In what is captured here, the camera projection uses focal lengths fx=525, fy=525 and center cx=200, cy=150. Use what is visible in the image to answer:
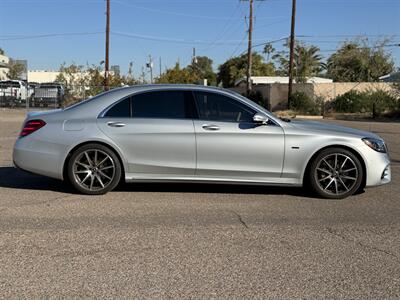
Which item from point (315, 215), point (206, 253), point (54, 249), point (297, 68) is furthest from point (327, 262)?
point (297, 68)

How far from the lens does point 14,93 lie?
37281 mm

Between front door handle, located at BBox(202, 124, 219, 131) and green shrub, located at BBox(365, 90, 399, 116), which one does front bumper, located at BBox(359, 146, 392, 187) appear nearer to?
front door handle, located at BBox(202, 124, 219, 131)

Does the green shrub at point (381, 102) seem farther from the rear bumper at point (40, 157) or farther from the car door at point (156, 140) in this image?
the rear bumper at point (40, 157)

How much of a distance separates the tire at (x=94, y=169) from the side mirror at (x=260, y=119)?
1960 millimetres

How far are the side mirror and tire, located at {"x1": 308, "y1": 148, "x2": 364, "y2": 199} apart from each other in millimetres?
868

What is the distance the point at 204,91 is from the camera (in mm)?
7344

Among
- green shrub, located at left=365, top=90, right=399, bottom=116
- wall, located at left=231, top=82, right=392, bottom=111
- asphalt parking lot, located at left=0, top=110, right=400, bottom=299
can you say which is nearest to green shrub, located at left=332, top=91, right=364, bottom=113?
green shrub, located at left=365, top=90, right=399, bottom=116

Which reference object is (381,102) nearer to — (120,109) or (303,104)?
(303,104)

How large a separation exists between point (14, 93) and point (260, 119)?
33.5m

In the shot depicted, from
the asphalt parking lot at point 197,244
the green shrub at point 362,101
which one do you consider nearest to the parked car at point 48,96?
the green shrub at point 362,101

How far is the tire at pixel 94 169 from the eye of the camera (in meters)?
7.20

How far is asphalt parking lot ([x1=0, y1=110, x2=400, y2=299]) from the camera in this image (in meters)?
4.09

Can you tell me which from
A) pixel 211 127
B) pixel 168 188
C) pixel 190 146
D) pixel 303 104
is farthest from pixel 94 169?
pixel 303 104

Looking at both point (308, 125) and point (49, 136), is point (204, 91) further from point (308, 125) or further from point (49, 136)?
point (49, 136)
